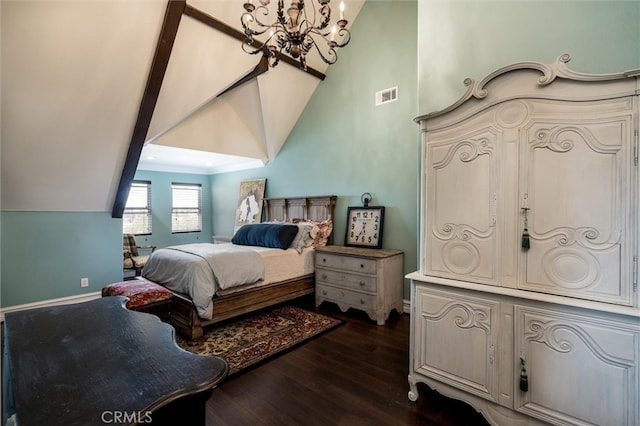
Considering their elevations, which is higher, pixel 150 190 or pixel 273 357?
pixel 150 190

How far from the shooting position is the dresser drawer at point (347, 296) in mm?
3279

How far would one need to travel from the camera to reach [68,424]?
2.12 feet

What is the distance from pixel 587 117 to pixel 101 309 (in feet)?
8.42

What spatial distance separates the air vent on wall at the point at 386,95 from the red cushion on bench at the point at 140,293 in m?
3.35

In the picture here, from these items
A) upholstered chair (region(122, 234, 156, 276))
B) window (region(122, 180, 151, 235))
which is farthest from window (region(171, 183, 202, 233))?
upholstered chair (region(122, 234, 156, 276))

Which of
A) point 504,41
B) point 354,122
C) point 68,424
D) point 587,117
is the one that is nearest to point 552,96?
point 587,117

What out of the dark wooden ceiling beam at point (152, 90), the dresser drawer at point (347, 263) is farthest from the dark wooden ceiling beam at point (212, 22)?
the dresser drawer at point (347, 263)

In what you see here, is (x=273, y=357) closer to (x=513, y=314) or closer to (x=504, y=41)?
(x=513, y=314)

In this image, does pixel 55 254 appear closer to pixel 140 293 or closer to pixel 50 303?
pixel 50 303

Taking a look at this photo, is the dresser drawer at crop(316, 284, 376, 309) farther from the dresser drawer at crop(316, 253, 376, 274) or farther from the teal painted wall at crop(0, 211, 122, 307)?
the teal painted wall at crop(0, 211, 122, 307)

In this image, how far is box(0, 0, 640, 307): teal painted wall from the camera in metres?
1.89

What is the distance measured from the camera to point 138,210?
237 inches

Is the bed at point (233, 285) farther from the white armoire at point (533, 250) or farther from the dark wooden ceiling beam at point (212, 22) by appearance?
the dark wooden ceiling beam at point (212, 22)

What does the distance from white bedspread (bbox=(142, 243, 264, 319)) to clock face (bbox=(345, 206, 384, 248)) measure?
1.35 m
